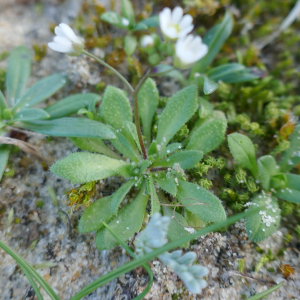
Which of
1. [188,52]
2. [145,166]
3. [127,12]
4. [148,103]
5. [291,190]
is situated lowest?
[145,166]

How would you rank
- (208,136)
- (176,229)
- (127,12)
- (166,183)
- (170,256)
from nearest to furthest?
(170,256) → (176,229) → (166,183) → (208,136) → (127,12)

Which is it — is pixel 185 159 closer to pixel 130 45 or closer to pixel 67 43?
pixel 67 43

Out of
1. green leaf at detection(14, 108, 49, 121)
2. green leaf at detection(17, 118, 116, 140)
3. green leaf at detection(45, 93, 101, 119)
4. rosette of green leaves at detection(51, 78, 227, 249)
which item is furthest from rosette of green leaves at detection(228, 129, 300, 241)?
green leaf at detection(14, 108, 49, 121)

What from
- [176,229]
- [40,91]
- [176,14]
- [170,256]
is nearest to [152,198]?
[176,229]

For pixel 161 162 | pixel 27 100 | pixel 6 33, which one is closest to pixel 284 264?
pixel 161 162

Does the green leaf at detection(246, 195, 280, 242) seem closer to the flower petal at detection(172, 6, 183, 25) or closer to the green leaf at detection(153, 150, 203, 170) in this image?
the green leaf at detection(153, 150, 203, 170)

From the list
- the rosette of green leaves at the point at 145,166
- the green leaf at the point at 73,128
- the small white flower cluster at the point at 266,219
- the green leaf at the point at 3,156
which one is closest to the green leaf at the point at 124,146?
the rosette of green leaves at the point at 145,166
